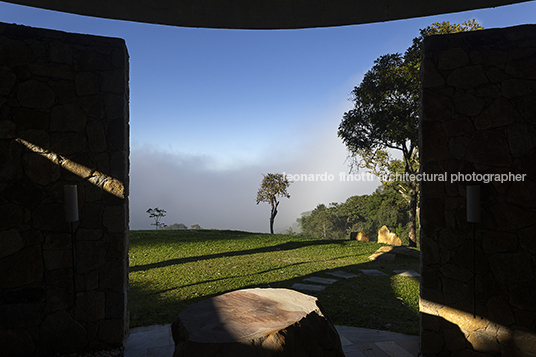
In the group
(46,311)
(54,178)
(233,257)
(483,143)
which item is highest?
(483,143)

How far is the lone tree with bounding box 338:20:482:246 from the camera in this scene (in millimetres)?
12086

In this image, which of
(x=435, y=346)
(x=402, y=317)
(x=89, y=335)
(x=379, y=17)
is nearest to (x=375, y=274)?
(x=402, y=317)

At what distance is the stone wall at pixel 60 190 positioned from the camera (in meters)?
3.50

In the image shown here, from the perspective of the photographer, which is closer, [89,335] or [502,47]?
[502,47]

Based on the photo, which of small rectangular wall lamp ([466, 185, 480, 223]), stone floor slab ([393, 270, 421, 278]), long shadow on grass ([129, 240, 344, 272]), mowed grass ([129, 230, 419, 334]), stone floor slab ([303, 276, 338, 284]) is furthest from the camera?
long shadow on grass ([129, 240, 344, 272])

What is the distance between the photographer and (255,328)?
243 cm

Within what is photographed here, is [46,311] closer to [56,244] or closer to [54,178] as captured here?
[56,244]

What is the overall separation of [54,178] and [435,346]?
4.59 m

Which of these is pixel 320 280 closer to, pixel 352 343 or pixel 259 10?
pixel 352 343

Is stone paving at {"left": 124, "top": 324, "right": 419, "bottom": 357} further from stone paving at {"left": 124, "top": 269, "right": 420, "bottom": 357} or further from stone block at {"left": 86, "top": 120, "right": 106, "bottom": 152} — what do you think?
stone block at {"left": 86, "top": 120, "right": 106, "bottom": 152}

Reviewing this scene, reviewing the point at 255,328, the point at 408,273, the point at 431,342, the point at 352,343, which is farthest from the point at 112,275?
the point at 408,273

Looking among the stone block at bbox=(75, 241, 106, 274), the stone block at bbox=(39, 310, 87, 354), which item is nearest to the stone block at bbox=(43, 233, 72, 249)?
the stone block at bbox=(75, 241, 106, 274)

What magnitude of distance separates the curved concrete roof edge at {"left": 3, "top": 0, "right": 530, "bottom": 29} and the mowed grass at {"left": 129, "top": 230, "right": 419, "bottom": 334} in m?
4.36

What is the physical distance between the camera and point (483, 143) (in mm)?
3373
